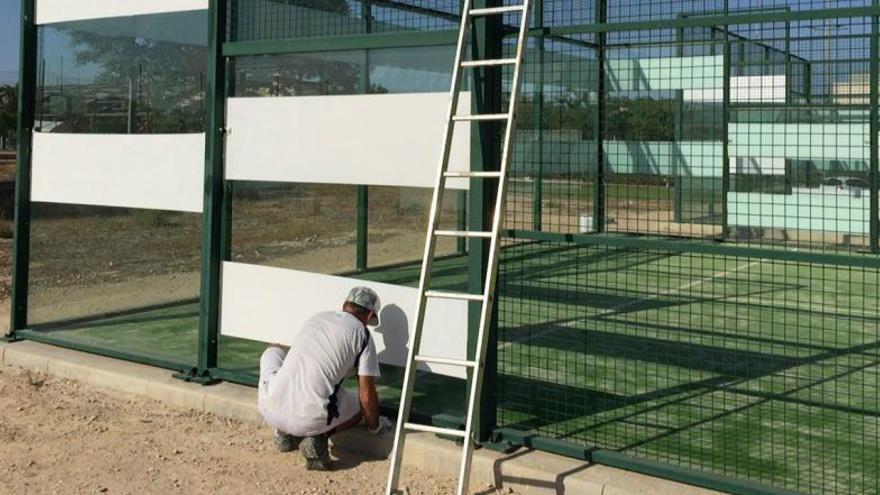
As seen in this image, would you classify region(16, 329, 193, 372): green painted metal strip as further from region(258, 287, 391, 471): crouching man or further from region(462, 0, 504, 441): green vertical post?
region(462, 0, 504, 441): green vertical post

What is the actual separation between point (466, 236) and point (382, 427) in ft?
4.48

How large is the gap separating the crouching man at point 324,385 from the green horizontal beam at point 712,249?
105 cm

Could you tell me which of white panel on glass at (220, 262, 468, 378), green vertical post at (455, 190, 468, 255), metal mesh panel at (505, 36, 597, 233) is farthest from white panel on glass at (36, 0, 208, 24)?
metal mesh panel at (505, 36, 597, 233)

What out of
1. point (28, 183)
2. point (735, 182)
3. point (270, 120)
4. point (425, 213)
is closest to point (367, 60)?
point (270, 120)

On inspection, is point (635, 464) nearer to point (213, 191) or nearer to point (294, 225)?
point (213, 191)

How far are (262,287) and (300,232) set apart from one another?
131cm

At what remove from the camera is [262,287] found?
21.4 ft

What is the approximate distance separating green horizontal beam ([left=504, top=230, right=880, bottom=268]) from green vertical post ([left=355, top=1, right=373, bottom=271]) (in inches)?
68.6

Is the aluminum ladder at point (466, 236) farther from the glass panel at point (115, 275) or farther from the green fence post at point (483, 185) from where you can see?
the glass panel at point (115, 275)

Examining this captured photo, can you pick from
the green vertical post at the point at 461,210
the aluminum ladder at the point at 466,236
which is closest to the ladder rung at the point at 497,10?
the aluminum ladder at the point at 466,236

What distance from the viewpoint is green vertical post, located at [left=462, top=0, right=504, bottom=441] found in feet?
17.1

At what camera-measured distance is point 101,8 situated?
24.9 feet

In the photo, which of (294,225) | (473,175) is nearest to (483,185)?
(473,175)

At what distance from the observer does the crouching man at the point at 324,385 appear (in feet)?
17.1
